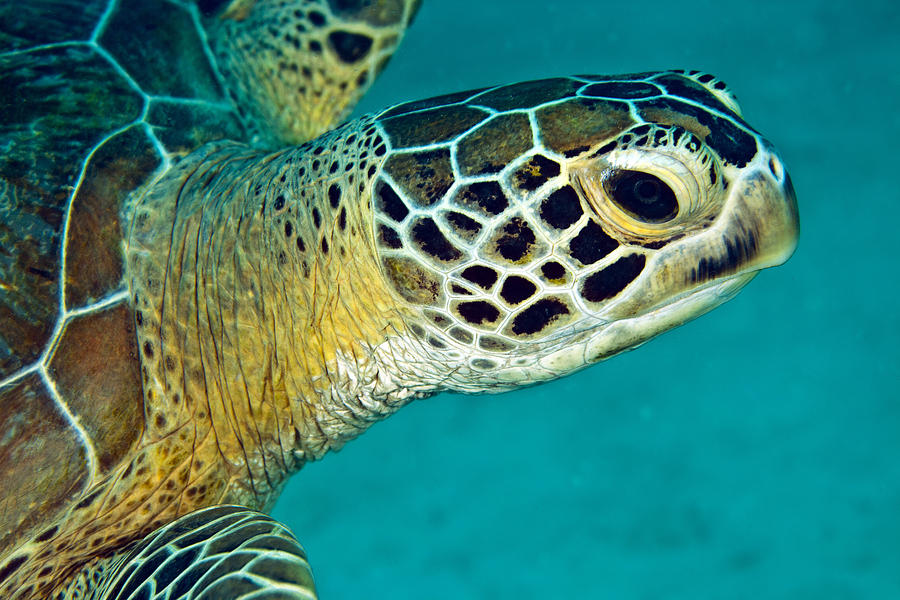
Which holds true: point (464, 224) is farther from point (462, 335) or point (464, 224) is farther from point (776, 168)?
point (776, 168)

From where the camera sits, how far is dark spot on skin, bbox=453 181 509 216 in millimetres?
1239


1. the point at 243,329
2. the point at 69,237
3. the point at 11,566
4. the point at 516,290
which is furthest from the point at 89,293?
the point at 516,290

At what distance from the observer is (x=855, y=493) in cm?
438

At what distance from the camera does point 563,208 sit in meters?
1.21

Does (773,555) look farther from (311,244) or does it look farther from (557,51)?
(557,51)

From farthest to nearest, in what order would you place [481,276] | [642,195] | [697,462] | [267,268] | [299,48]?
[697,462], [299,48], [267,268], [481,276], [642,195]

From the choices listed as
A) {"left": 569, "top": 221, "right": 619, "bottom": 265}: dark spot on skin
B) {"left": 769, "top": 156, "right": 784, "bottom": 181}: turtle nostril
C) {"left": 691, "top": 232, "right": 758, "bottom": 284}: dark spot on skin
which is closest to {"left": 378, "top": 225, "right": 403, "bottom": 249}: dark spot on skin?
{"left": 569, "top": 221, "right": 619, "bottom": 265}: dark spot on skin

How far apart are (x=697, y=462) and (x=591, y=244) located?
12.9ft

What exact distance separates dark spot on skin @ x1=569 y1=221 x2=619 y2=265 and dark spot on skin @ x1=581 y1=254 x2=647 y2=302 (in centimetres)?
3

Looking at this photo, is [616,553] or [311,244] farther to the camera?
[616,553]

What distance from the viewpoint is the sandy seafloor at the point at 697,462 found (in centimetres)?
409

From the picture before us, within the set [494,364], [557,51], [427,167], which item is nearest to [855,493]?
[494,364]

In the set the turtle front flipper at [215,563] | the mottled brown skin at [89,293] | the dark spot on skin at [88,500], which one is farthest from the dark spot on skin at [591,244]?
the dark spot on skin at [88,500]

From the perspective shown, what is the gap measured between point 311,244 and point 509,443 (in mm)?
3694
